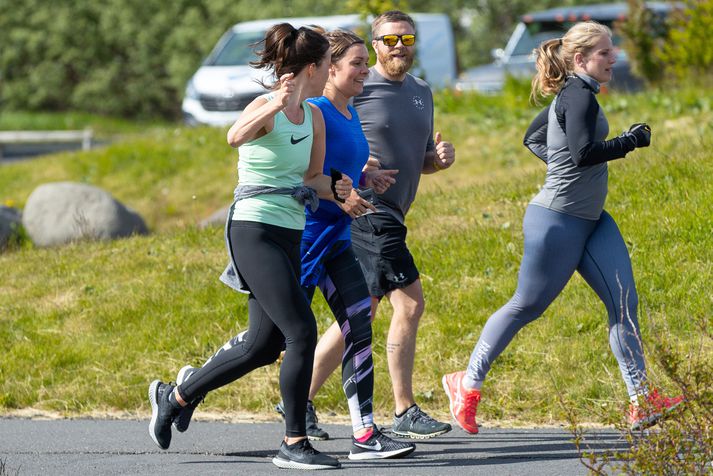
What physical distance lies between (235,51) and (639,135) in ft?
44.4

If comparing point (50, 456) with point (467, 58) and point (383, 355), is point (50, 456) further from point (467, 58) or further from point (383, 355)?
point (467, 58)

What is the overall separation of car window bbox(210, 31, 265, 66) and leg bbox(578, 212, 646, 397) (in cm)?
1286

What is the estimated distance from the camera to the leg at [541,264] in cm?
566

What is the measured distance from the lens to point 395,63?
5898mm

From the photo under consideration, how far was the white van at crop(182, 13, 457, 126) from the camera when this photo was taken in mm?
17453

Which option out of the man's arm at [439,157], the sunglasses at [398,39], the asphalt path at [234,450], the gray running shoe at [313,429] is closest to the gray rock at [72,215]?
the asphalt path at [234,450]

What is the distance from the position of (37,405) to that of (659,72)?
33.6ft

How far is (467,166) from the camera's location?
12688 mm

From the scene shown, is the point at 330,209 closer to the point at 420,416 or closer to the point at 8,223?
the point at 420,416

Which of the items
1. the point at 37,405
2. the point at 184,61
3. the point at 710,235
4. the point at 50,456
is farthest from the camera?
the point at 184,61

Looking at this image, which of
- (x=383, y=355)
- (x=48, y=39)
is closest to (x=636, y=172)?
(x=383, y=355)

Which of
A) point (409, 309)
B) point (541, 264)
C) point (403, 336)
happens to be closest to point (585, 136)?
point (541, 264)

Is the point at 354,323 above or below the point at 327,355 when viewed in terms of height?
above

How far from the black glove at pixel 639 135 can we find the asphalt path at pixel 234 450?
4.44 feet
